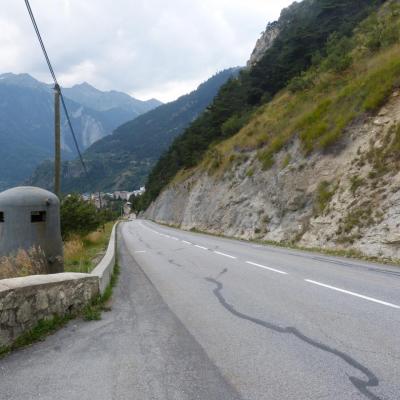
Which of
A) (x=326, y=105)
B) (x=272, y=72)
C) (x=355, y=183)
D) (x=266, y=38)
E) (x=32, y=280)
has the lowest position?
(x=32, y=280)

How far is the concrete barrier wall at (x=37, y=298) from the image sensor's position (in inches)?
200

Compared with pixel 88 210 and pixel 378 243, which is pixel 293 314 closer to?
pixel 378 243

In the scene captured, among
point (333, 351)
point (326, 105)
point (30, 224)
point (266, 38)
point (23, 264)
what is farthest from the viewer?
point (266, 38)

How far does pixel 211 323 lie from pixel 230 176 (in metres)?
29.9

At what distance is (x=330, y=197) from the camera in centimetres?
1897

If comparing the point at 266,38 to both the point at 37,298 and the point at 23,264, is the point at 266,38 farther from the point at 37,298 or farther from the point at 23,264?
the point at 37,298

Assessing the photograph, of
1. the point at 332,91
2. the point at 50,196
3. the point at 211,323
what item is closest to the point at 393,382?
the point at 211,323

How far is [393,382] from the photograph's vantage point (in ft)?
12.4

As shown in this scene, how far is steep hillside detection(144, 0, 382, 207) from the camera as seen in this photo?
43719 millimetres

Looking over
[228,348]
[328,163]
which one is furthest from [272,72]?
[228,348]

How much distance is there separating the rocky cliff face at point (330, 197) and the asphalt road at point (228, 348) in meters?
6.63

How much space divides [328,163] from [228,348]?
17923 mm

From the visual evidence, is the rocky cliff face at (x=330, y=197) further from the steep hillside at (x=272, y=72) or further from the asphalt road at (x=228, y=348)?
the steep hillside at (x=272, y=72)

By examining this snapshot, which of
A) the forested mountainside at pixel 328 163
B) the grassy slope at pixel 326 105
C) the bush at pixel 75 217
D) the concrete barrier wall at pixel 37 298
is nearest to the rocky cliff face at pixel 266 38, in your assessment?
the forested mountainside at pixel 328 163
